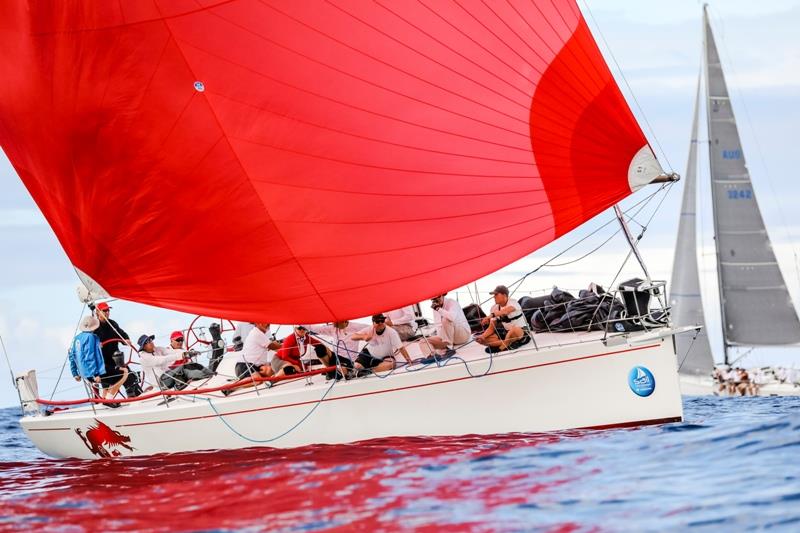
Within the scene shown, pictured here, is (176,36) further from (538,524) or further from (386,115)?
(538,524)

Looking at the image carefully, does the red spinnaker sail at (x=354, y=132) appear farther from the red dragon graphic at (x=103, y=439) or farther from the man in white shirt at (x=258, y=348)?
the red dragon graphic at (x=103, y=439)

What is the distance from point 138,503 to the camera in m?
7.34

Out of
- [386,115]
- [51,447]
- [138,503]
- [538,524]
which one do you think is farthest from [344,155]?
[51,447]

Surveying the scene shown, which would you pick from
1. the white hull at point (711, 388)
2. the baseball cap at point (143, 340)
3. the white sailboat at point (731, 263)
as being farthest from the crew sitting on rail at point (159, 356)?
the white sailboat at point (731, 263)

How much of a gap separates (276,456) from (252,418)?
46.8 inches

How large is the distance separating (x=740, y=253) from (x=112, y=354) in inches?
831

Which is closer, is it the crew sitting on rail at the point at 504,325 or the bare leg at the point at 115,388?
the crew sitting on rail at the point at 504,325

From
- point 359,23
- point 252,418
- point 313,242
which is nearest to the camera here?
→ point 359,23

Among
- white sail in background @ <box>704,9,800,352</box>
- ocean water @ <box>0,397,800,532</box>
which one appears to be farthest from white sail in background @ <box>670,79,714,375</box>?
ocean water @ <box>0,397,800,532</box>

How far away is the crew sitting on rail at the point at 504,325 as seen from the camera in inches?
372

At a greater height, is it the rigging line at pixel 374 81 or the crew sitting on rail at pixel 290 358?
the rigging line at pixel 374 81

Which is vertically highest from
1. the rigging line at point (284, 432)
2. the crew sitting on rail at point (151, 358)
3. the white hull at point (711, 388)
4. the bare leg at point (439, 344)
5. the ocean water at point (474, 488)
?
the crew sitting on rail at point (151, 358)

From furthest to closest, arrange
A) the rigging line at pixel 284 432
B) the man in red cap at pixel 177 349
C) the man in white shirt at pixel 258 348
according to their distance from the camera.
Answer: the man in red cap at pixel 177 349 < the man in white shirt at pixel 258 348 < the rigging line at pixel 284 432

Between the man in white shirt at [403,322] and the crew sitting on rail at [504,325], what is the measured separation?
1.83 metres
